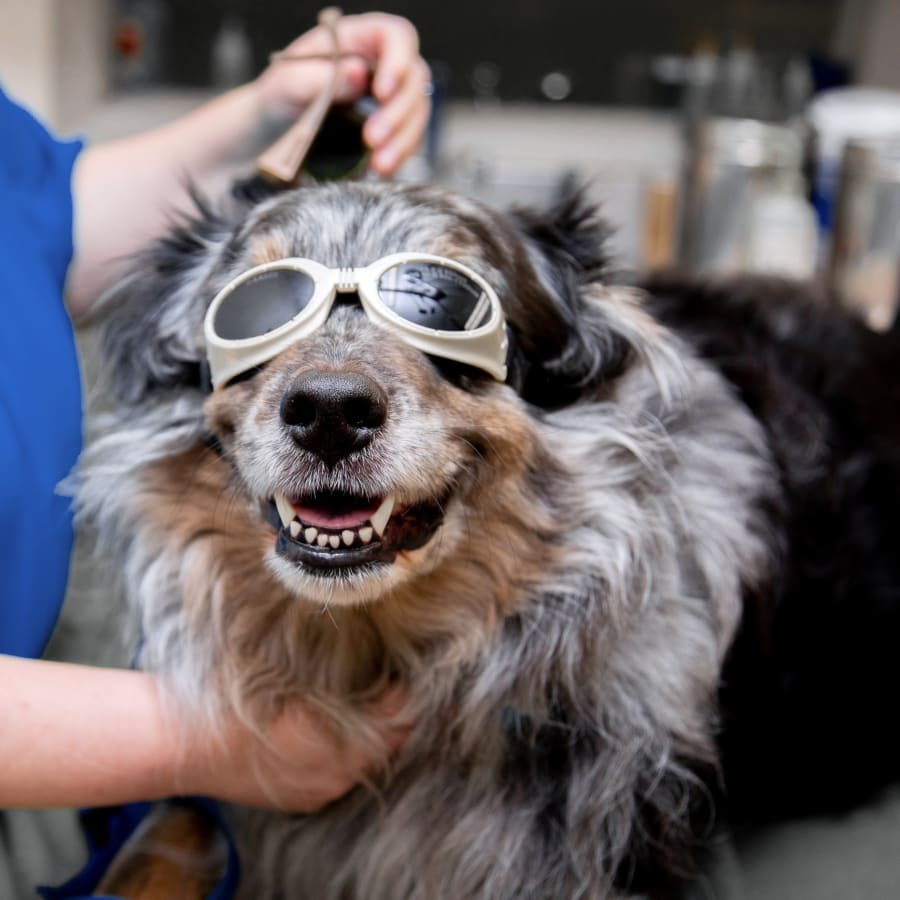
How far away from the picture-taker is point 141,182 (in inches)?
63.8

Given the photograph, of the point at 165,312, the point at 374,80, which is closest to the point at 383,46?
the point at 374,80

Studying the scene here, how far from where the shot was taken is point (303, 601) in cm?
116

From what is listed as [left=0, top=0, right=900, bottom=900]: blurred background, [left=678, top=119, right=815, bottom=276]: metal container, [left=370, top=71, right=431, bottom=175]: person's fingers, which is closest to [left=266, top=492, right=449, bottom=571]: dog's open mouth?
[left=370, top=71, right=431, bottom=175]: person's fingers

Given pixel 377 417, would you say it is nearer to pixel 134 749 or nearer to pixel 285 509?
pixel 285 509

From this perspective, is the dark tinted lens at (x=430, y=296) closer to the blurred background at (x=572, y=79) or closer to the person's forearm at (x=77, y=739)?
the person's forearm at (x=77, y=739)

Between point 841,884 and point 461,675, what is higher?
point 461,675

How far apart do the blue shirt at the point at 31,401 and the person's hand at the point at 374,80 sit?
0.35m

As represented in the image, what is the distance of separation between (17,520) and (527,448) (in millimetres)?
554

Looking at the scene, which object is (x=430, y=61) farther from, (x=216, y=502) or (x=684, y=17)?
(x=216, y=502)

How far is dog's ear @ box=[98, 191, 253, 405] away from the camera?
126 centimetres

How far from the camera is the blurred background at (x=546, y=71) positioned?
3232mm

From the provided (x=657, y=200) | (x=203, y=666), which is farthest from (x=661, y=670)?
(x=657, y=200)

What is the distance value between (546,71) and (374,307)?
9.32 feet

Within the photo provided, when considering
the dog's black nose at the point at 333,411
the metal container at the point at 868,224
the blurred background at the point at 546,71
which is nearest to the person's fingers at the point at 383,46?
the dog's black nose at the point at 333,411
